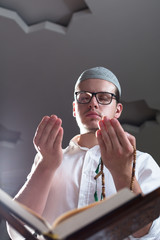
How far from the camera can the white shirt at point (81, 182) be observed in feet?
3.93

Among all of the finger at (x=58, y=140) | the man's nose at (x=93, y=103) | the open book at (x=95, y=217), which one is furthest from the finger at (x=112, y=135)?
the open book at (x=95, y=217)

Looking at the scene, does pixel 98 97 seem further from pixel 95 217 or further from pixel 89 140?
pixel 95 217

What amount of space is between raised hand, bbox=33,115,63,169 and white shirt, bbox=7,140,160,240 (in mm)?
106

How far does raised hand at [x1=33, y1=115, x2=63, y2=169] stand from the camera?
1167mm

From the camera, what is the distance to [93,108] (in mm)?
1371

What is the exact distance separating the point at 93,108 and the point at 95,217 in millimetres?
805

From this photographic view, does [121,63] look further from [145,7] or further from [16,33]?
[16,33]

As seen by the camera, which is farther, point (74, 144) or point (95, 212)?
point (74, 144)

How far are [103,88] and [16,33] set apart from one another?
246cm

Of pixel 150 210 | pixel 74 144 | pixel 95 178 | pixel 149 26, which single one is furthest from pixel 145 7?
pixel 150 210

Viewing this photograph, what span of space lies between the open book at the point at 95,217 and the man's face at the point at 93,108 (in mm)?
682

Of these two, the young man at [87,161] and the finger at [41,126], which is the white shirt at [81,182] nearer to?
the young man at [87,161]

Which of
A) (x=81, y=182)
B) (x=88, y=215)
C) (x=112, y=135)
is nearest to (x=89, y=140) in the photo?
(x=81, y=182)

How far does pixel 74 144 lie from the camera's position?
4.75 ft
